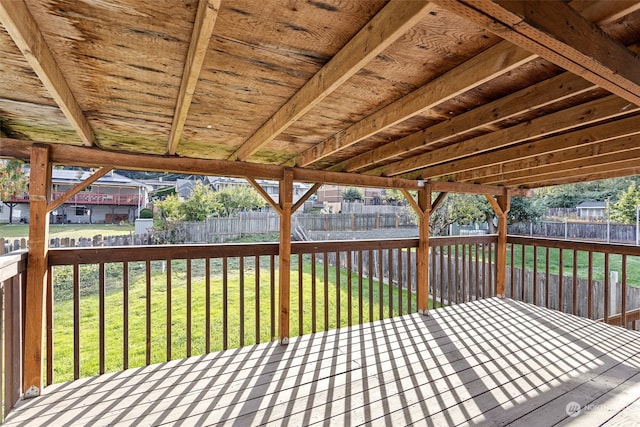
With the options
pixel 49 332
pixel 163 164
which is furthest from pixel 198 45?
pixel 49 332

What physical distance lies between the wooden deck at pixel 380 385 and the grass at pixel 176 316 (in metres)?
0.42

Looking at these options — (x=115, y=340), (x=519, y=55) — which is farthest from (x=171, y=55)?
(x=115, y=340)

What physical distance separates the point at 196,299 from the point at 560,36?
634 cm

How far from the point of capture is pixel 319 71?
1.44 m

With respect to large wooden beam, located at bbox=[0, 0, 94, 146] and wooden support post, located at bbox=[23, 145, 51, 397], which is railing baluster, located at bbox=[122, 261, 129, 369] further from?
large wooden beam, located at bbox=[0, 0, 94, 146]

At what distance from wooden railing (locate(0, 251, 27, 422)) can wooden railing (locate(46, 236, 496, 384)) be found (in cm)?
20

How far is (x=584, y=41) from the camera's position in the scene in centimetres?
102

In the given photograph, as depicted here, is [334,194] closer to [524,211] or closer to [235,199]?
[235,199]

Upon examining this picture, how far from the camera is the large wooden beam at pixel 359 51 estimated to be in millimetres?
965

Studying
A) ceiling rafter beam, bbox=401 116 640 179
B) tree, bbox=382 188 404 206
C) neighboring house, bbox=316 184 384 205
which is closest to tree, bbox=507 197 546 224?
tree, bbox=382 188 404 206

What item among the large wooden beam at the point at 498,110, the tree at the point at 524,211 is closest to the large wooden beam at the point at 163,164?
the large wooden beam at the point at 498,110

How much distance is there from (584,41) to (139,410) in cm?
295

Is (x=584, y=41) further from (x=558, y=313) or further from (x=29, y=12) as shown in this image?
(x=558, y=313)

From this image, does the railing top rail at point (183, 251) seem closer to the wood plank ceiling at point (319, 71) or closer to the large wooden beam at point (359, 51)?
the wood plank ceiling at point (319, 71)
